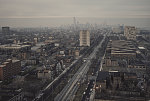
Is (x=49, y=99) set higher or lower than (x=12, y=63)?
lower

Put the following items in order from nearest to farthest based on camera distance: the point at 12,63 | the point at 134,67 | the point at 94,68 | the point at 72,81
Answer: the point at 72,81 < the point at 12,63 < the point at 134,67 < the point at 94,68

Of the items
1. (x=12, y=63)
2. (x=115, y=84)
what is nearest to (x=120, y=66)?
(x=115, y=84)

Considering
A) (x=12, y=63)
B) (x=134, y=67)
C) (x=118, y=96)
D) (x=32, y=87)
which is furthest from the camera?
(x=134, y=67)

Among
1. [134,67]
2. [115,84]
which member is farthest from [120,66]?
[115,84]

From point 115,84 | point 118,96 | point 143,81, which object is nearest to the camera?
point 118,96

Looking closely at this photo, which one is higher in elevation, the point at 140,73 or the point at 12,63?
the point at 12,63

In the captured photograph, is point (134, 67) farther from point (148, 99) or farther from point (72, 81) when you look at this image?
point (148, 99)

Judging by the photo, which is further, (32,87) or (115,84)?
(32,87)

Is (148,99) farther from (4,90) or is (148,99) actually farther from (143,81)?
(4,90)

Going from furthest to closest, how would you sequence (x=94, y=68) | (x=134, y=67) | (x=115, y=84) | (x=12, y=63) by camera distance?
(x=94, y=68) < (x=134, y=67) < (x=12, y=63) < (x=115, y=84)
